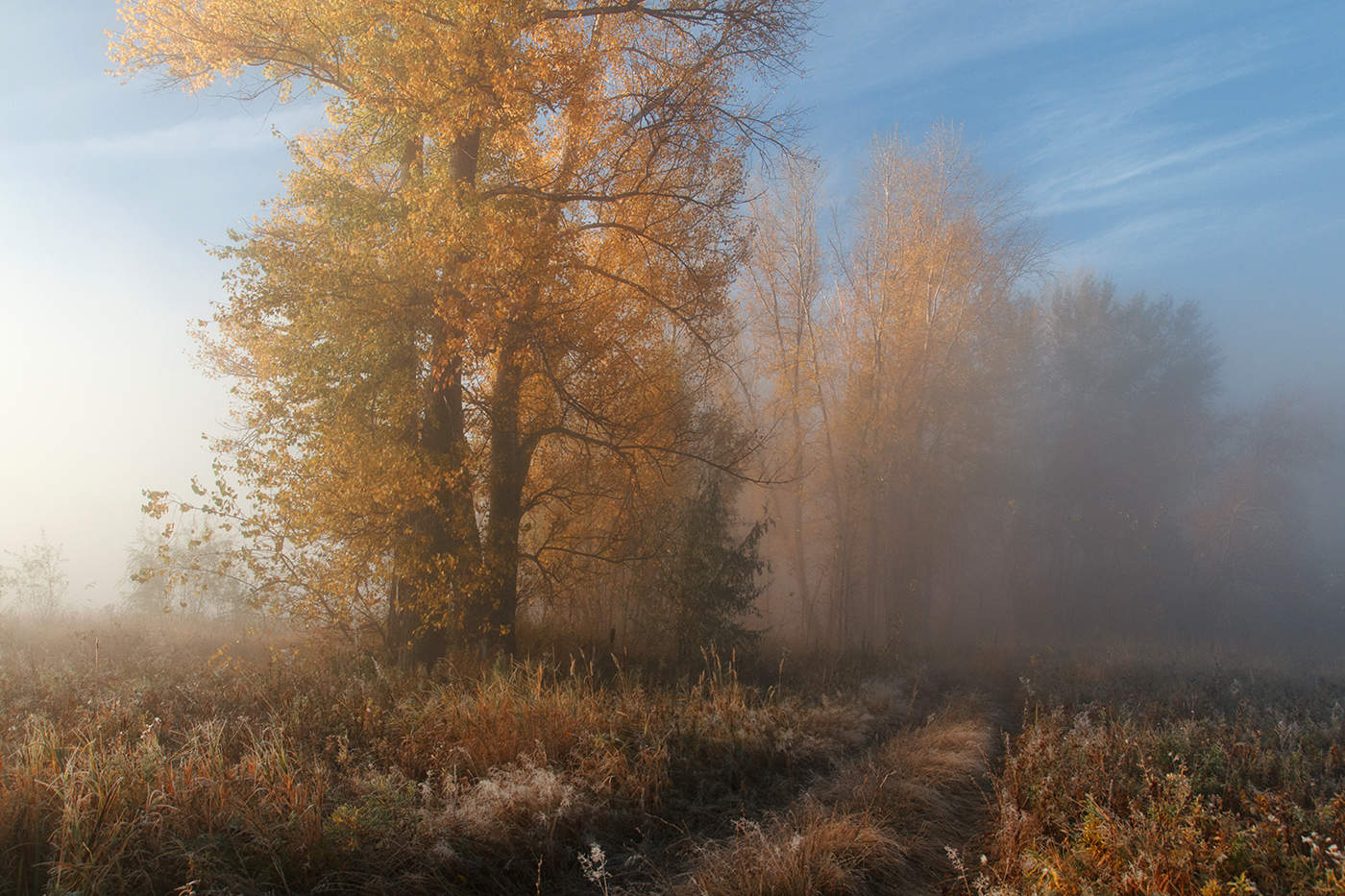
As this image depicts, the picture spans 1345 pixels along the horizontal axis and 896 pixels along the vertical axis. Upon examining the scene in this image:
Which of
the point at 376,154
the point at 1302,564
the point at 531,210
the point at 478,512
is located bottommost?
the point at 1302,564

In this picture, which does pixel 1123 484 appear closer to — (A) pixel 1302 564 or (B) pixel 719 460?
(A) pixel 1302 564

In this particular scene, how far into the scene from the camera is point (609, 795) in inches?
183

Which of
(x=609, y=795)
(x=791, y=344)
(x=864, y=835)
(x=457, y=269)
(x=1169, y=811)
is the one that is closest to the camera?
(x=1169, y=811)

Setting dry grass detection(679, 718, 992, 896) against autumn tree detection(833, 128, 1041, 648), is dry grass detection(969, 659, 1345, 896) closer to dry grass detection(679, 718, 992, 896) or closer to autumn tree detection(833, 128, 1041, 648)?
dry grass detection(679, 718, 992, 896)

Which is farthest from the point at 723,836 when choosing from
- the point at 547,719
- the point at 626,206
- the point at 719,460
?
the point at 626,206

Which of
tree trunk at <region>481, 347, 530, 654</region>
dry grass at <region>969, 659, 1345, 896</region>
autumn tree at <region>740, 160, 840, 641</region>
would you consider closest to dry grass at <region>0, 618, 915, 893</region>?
dry grass at <region>969, 659, 1345, 896</region>

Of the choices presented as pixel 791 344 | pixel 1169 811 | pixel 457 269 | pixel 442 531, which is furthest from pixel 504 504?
pixel 791 344

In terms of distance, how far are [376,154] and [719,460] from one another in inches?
275

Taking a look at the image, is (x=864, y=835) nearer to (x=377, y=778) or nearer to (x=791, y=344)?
(x=377, y=778)

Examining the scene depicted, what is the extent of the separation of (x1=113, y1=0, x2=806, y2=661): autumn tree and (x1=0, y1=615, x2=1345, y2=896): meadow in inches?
82.5

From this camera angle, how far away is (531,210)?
954cm

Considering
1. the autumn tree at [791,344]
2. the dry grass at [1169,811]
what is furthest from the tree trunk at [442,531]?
the autumn tree at [791,344]

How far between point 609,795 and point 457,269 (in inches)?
261

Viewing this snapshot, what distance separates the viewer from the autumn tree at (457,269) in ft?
27.9
